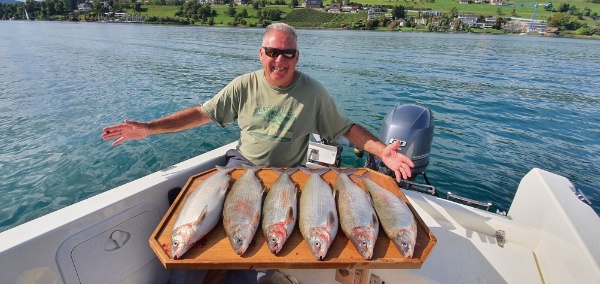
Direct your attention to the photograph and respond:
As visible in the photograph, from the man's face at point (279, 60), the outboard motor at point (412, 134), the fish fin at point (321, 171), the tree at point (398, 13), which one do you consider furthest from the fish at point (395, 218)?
the tree at point (398, 13)

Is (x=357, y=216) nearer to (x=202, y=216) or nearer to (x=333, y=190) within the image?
(x=333, y=190)

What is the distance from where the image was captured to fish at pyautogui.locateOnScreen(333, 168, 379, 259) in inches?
78.1

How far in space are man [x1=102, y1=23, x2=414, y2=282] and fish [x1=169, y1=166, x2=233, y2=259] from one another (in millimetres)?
682

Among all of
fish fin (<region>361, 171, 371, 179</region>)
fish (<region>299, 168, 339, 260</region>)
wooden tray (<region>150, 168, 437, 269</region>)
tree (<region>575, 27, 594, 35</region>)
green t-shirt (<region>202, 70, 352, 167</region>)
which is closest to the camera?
wooden tray (<region>150, 168, 437, 269</region>)

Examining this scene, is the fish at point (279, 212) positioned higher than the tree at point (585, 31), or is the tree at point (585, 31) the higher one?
the tree at point (585, 31)

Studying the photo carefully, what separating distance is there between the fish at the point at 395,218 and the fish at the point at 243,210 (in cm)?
89

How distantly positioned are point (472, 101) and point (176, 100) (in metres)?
11.6

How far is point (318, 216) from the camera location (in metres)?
2.17

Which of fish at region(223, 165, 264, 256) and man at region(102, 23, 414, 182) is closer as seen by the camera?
fish at region(223, 165, 264, 256)

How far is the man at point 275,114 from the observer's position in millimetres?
3027

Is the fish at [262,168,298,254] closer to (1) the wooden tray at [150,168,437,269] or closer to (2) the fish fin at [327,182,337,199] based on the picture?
(1) the wooden tray at [150,168,437,269]

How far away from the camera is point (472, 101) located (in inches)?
497

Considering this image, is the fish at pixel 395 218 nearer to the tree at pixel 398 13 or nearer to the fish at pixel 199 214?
the fish at pixel 199 214

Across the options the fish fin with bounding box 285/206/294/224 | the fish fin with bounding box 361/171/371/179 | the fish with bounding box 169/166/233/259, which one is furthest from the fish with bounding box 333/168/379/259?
the fish with bounding box 169/166/233/259
